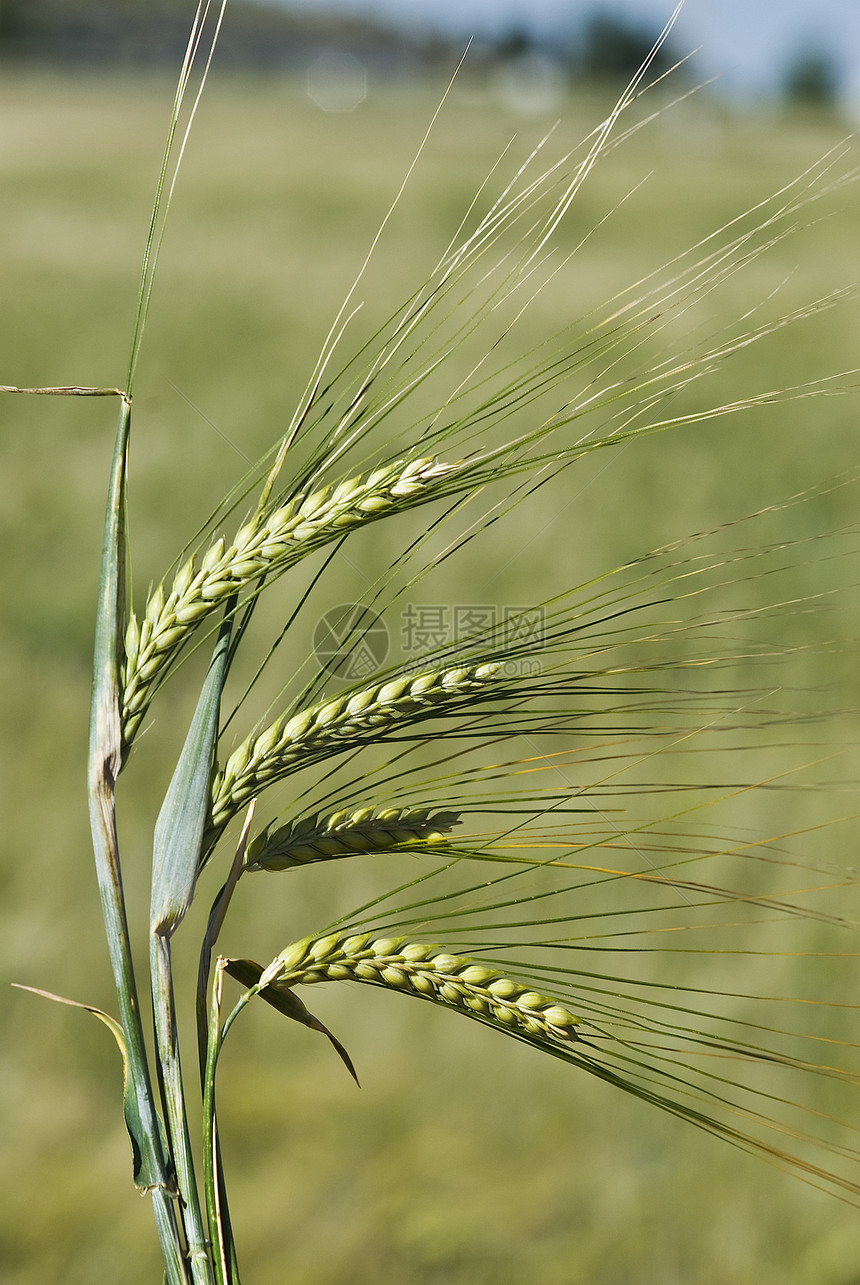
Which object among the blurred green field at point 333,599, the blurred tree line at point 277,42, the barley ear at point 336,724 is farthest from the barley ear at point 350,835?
the blurred tree line at point 277,42

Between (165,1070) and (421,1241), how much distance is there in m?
2.43

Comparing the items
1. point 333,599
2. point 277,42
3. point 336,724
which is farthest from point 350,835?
point 277,42

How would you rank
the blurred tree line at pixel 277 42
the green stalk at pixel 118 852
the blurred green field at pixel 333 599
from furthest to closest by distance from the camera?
the blurred tree line at pixel 277 42 < the blurred green field at pixel 333 599 < the green stalk at pixel 118 852

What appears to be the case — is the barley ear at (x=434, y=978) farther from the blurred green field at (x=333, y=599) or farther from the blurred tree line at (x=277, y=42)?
the blurred tree line at (x=277, y=42)

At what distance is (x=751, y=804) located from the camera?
4422 mm

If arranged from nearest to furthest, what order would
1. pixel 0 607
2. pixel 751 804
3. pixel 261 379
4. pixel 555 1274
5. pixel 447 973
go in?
pixel 447 973 → pixel 555 1274 → pixel 751 804 → pixel 0 607 → pixel 261 379

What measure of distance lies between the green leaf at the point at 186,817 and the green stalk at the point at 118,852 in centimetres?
3

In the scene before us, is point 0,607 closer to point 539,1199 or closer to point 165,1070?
point 539,1199

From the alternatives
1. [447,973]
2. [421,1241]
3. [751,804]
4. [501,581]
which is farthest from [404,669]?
[501,581]

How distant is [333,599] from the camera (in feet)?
18.4

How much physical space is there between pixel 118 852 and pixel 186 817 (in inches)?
2.1

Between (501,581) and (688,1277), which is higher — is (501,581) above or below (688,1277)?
above

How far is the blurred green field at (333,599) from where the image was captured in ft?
9.28

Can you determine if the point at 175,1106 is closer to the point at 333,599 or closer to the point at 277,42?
the point at 333,599
